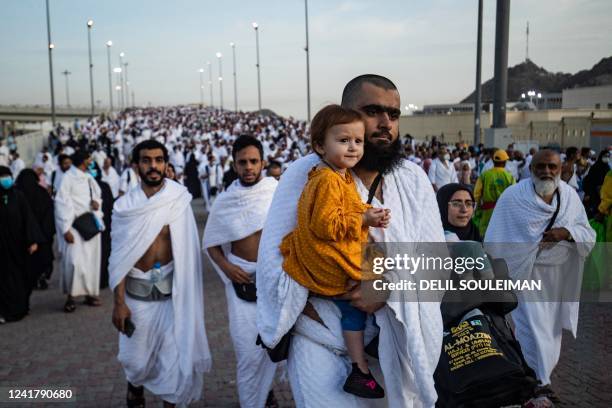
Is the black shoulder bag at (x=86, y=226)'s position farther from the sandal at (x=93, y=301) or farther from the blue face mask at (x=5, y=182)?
the blue face mask at (x=5, y=182)

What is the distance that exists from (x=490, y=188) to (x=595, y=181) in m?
2.61

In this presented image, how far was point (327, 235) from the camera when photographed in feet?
8.64

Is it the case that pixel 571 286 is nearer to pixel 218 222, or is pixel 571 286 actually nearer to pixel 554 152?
pixel 554 152

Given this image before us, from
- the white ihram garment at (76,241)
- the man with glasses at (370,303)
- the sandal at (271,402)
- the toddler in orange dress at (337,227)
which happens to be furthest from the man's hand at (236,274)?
the white ihram garment at (76,241)

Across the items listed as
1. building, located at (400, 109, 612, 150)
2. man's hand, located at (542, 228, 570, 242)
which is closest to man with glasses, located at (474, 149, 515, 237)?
man's hand, located at (542, 228, 570, 242)

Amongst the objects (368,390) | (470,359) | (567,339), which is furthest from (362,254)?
(567,339)

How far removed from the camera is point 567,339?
24.0 ft

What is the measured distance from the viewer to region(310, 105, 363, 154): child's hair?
2.73m

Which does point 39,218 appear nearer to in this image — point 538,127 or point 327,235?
point 327,235

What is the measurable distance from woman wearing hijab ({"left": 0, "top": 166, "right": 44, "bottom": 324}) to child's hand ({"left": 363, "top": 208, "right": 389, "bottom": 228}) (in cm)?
728

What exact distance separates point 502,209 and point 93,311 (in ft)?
19.2

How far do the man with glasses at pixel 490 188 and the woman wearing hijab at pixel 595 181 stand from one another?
2.18m

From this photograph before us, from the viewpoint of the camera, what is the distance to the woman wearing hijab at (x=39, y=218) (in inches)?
363

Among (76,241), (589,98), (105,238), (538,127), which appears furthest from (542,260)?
(589,98)
